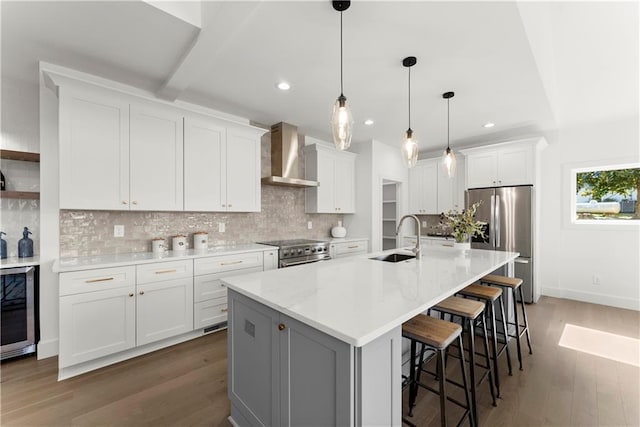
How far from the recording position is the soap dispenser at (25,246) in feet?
8.36

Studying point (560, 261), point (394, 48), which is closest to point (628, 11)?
point (394, 48)

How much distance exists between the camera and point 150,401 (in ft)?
6.33

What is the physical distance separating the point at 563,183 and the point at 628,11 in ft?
9.65

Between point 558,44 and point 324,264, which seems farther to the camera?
point 558,44

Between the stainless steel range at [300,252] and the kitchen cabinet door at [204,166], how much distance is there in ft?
2.98

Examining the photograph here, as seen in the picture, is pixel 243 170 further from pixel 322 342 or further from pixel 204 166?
pixel 322 342

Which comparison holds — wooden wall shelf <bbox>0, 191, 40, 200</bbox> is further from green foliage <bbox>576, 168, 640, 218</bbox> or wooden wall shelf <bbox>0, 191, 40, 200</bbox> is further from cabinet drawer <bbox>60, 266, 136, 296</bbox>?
green foliage <bbox>576, 168, 640, 218</bbox>

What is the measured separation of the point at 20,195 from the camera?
8.04 feet

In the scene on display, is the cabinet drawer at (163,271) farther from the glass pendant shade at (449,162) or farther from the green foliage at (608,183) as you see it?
the green foliage at (608,183)

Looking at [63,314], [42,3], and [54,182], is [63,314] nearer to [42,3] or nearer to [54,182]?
[54,182]

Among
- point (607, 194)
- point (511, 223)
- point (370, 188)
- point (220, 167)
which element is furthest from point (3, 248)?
point (607, 194)

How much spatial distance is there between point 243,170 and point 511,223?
4000 millimetres

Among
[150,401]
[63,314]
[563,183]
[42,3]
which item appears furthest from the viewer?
[563,183]

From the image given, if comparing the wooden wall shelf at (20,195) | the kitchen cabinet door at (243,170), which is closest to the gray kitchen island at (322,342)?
the kitchen cabinet door at (243,170)
